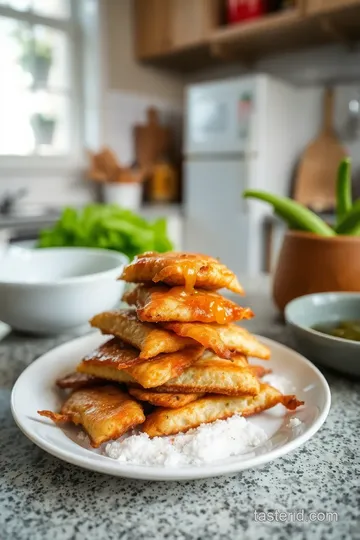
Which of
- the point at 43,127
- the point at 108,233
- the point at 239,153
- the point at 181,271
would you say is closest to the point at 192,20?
the point at 239,153

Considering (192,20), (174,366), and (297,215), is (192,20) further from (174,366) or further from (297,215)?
(174,366)

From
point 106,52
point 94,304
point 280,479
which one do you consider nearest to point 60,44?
point 106,52

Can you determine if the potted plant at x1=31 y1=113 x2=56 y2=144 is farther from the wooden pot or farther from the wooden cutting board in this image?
the wooden pot

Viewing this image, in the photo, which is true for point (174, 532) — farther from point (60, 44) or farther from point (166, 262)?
point (60, 44)

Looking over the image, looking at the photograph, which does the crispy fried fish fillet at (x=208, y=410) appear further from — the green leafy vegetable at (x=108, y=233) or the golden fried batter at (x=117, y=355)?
the green leafy vegetable at (x=108, y=233)

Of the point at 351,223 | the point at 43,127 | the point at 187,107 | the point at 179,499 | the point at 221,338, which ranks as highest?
the point at 187,107

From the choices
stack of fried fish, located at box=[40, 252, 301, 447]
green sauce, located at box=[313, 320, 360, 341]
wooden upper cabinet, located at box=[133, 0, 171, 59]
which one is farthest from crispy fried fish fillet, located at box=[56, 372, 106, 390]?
wooden upper cabinet, located at box=[133, 0, 171, 59]
